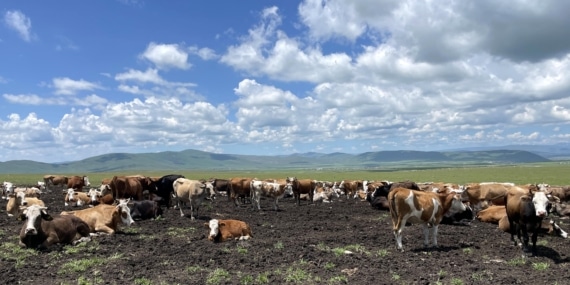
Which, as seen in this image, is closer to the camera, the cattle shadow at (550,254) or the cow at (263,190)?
the cattle shadow at (550,254)

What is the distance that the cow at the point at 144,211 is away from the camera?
19.4 meters

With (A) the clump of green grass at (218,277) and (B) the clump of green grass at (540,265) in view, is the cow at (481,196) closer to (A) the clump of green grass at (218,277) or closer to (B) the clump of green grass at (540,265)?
(B) the clump of green grass at (540,265)

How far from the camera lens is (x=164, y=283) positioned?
366 inches

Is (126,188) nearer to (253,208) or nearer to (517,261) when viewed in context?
(253,208)

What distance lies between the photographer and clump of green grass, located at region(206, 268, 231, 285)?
952 centimetres

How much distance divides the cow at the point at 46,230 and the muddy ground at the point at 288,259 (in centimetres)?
45

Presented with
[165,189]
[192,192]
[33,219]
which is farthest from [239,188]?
[33,219]

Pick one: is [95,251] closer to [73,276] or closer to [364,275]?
[73,276]

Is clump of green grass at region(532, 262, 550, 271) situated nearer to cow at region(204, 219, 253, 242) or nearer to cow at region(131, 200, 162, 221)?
cow at region(204, 219, 253, 242)

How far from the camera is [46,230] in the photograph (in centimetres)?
1297

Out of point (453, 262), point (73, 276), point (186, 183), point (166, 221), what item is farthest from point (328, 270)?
point (186, 183)

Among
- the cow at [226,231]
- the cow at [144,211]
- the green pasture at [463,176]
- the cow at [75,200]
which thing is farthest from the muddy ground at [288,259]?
the green pasture at [463,176]

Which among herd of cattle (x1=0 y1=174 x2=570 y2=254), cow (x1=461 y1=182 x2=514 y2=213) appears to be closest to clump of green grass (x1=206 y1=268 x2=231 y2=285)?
herd of cattle (x1=0 y1=174 x2=570 y2=254)

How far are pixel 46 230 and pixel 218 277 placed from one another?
6222 mm
